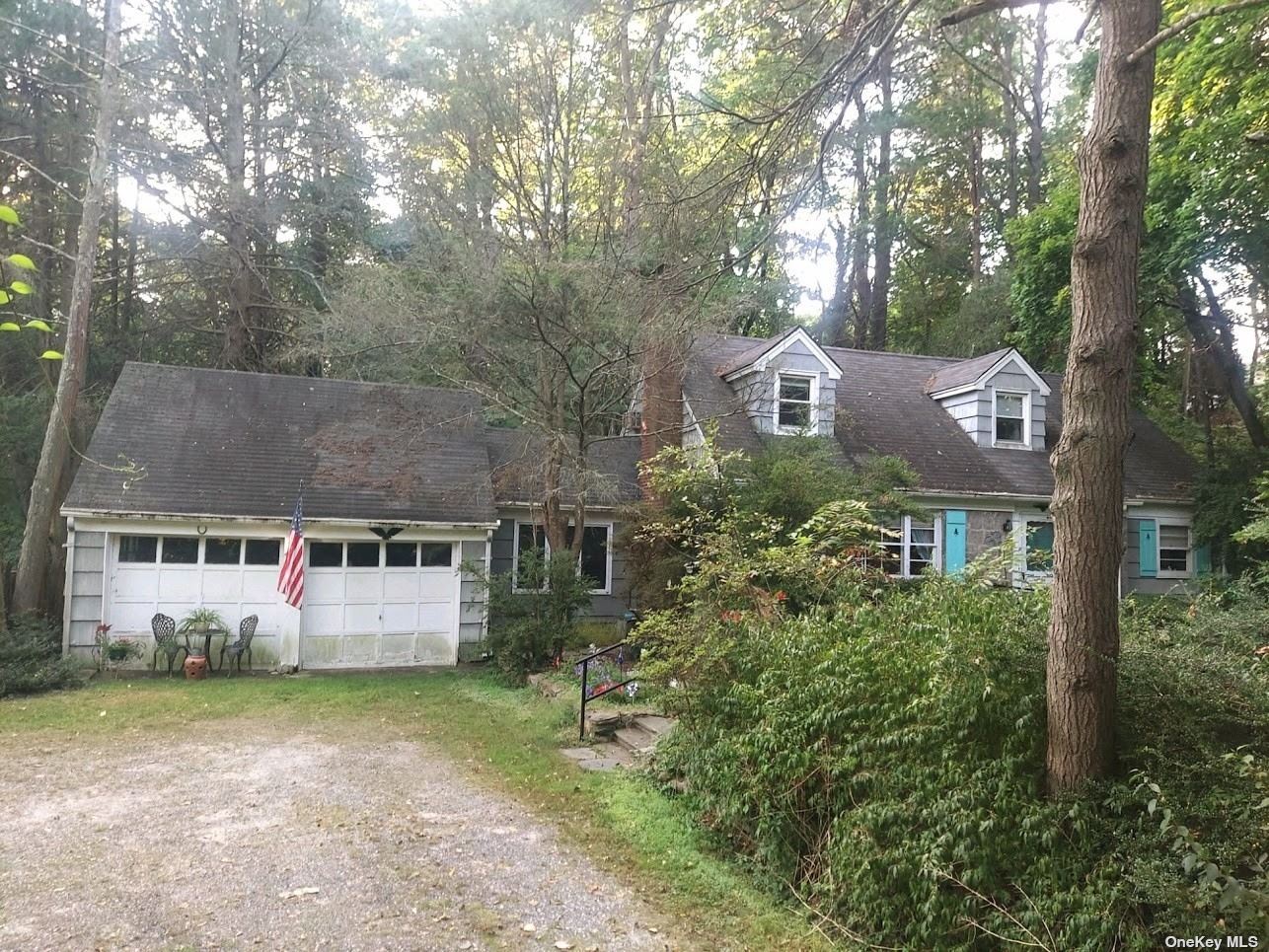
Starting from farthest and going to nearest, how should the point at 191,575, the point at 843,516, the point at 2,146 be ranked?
1. the point at 2,146
2. the point at 191,575
3. the point at 843,516

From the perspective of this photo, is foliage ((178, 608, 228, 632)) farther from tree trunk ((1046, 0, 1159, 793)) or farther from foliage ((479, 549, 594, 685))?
tree trunk ((1046, 0, 1159, 793))

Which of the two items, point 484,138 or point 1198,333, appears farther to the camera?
point 1198,333

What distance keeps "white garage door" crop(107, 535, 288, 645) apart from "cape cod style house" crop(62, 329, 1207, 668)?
0.02m

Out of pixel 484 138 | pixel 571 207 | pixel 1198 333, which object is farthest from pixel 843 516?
pixel 1198 333

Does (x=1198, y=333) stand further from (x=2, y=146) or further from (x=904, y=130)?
(x=2, y=146)

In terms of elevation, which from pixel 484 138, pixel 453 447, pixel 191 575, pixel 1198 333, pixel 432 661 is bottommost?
pixel 432 661

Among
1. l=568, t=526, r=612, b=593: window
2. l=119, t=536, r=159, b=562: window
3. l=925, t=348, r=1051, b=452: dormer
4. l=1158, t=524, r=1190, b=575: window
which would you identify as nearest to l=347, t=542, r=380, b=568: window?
l=119, t=536, r=159, b=562: window

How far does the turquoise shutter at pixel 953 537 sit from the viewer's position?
54.2ft

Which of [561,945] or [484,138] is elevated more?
[484,138]

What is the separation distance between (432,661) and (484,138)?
28.8 ft

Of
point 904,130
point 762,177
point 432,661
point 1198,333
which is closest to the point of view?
point 762,177

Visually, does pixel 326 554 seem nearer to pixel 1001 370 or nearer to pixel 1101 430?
pixel 1101 430

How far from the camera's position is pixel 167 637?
12.1m

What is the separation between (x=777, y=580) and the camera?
834 cm
